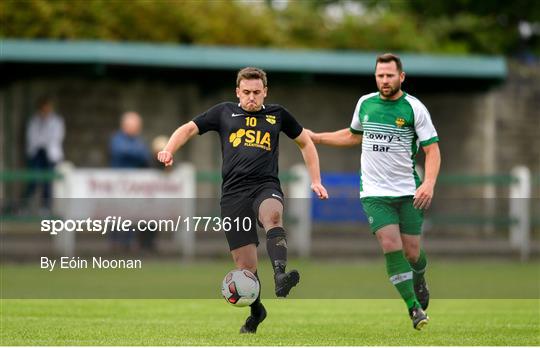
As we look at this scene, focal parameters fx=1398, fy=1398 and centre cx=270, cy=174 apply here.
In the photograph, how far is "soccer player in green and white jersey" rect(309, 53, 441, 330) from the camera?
1157 cm

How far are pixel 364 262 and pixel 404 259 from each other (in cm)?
1235

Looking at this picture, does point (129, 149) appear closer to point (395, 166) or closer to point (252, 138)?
point (395, 166)

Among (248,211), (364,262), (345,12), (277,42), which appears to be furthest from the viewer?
(345,12)

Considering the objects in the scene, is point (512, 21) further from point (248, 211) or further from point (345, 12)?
point (248, 211)

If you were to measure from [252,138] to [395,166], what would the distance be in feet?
4.71

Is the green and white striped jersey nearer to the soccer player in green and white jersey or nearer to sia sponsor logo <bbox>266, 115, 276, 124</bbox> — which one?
the soccer player in green and white jersey

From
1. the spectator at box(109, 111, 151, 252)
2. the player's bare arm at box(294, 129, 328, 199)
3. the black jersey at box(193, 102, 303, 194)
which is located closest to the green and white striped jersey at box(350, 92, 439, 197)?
the player's bare arm at box(294, 129, 328, 199)

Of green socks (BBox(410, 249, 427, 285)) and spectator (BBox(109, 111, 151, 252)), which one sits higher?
spectator (BBox(109, 111, 151, 252))

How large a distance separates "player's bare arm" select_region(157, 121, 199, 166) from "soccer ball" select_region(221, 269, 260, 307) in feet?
3.31

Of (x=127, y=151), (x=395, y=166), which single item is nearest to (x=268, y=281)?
(x=127, y=151)

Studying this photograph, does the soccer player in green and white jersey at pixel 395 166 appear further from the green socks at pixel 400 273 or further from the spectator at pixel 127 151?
the spectator at pixel 127 151

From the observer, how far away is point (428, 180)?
454 inches

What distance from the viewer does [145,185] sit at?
2270 cm

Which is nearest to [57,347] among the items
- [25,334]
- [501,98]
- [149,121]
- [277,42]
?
[25,334]
